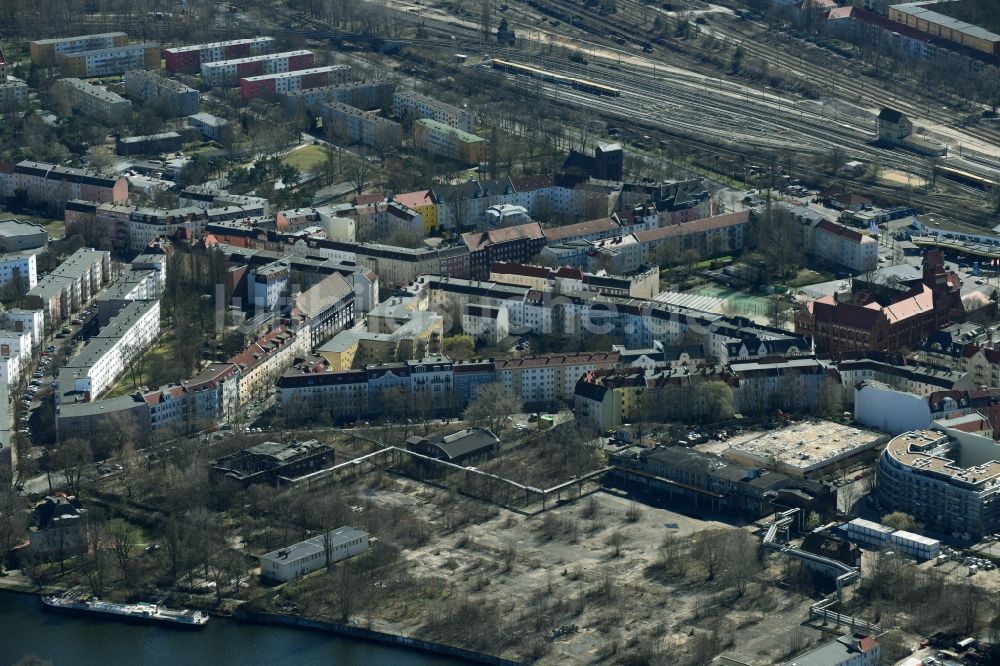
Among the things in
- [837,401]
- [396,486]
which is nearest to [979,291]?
[837,401]

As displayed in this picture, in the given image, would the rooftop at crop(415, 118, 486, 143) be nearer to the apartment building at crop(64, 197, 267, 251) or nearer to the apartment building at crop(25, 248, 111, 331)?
the apartment building at crop(64, 197, 267, 251)

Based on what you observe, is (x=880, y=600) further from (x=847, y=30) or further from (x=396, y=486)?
(x=847, y=30)

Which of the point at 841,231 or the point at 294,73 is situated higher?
the point at 841,231

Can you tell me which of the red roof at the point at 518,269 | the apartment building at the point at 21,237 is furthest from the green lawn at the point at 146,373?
the red roof at the point at 518,269

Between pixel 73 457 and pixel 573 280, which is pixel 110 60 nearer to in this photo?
pixel 573 280

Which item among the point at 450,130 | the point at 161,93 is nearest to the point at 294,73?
the point at 161,93

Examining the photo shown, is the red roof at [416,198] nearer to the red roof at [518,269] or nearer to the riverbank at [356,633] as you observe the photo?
the red roof at [518,269]
